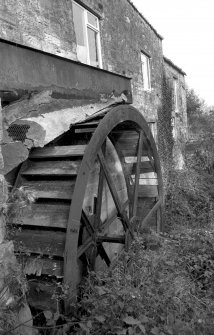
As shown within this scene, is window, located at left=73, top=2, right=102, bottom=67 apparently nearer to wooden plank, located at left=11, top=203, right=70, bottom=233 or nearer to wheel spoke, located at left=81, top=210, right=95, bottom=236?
wheel spoke, located at left=81, top=210, right=95, bottom=236

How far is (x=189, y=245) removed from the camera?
17.3ft

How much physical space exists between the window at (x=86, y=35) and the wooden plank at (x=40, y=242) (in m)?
4.34

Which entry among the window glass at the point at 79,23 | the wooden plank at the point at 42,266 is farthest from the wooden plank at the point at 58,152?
the window glass at the point at 79,23

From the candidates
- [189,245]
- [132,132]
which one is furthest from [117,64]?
[189,245]

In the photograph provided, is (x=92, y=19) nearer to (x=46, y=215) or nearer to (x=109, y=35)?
(x=109, y=35)

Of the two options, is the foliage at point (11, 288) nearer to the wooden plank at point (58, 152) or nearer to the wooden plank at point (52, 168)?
the wooden plank at point (52, 168)

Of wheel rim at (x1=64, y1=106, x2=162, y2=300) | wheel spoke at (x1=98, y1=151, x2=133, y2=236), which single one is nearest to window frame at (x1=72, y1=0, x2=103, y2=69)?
wheel rim at (x1=64, y1=106, x2=162, y2=300)

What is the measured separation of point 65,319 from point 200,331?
3.88 ft

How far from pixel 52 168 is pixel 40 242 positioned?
0.74 m

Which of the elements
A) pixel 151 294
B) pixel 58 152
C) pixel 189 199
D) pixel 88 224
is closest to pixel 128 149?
pixel 88 224

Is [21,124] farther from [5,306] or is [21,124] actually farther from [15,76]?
[5,306]

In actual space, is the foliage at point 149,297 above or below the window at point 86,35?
below

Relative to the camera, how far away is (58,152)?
3199mm

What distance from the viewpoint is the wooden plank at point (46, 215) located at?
2.74 m
